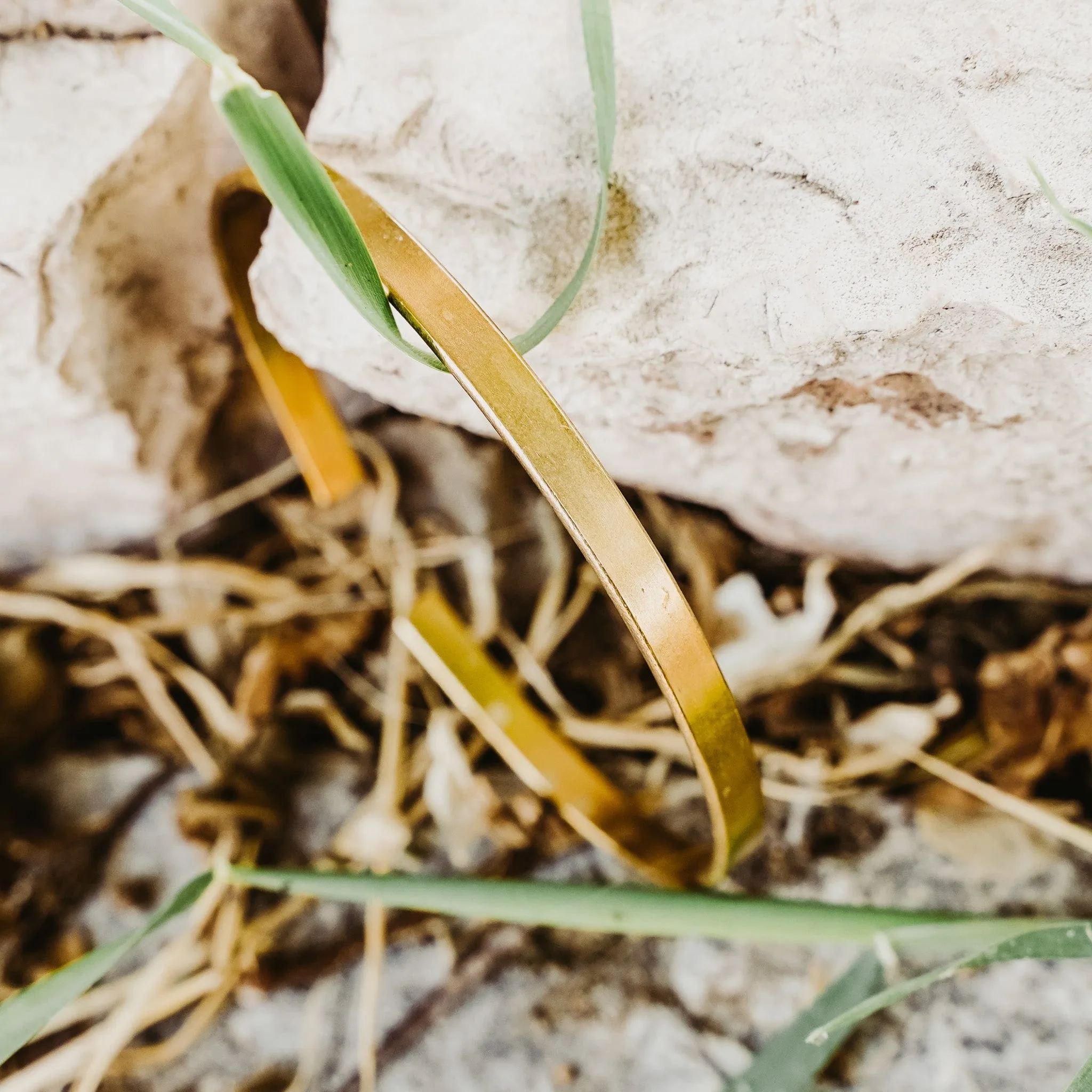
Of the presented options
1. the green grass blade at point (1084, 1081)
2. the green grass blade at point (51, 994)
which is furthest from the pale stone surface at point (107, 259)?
the green grass blade at point (1084, 1081)

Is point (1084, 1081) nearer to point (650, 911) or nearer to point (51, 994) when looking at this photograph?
point (650, 911)

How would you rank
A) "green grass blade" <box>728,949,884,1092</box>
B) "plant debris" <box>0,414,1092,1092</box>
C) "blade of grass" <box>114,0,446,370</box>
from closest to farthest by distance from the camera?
"blade of grass" <box>114,0,446,370</box>
"green grass blade" <box>728,949,884,1092</box>
"plant debris" <box>0,414,1092,1092</box>

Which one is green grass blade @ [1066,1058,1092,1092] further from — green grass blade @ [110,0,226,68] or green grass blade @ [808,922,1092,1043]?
green grass blade @ [110,0,226,68]

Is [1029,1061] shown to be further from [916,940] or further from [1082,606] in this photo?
[1082,606]

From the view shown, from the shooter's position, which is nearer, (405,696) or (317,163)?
(317,163)

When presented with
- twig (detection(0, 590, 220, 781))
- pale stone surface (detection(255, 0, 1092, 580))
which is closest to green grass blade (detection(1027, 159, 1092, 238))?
pale stone surface (detection(255, 0, 1092, 580))

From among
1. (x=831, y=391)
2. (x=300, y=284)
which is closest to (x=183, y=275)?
(x=300, y=284)

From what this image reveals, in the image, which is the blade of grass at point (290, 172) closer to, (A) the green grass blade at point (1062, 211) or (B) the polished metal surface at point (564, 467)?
(B) the polished metal surface at point (564, 467)

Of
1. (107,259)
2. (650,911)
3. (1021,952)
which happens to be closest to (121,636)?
(107,259)
